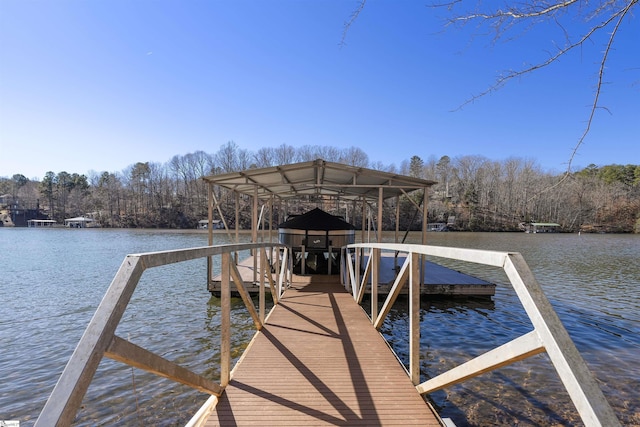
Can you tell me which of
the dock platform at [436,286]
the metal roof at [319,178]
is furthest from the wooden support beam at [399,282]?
the dock platform at [436,286]

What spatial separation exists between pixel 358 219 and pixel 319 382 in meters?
43.2

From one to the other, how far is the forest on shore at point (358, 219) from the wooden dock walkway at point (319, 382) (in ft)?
151

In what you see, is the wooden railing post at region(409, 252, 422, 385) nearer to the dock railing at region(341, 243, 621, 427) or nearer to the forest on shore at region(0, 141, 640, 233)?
the dock railing at region(341, 243, 621, 427)

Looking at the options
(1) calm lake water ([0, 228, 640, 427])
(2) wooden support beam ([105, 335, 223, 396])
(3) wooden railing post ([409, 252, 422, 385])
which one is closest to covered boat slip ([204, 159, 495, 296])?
(1) calm lake water ([0, 228, 640, 427])

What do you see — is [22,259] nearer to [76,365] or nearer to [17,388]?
[17,388]

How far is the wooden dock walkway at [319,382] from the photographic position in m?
2.48

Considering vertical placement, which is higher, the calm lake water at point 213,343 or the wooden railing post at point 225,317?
the wooden railing post at point 225,317

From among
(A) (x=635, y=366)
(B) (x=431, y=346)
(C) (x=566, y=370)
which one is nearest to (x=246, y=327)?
(B) (x=431, y=346)

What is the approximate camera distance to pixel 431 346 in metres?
6.00


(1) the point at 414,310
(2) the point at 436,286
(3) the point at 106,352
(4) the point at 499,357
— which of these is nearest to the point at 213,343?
(1) the point at 414,310

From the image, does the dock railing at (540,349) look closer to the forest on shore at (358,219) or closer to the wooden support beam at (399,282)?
A: the wooden support beam at (399,282)

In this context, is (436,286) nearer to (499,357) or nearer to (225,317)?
(225,317)

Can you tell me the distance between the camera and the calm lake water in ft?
13.4

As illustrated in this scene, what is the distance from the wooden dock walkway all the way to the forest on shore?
4609 cm
